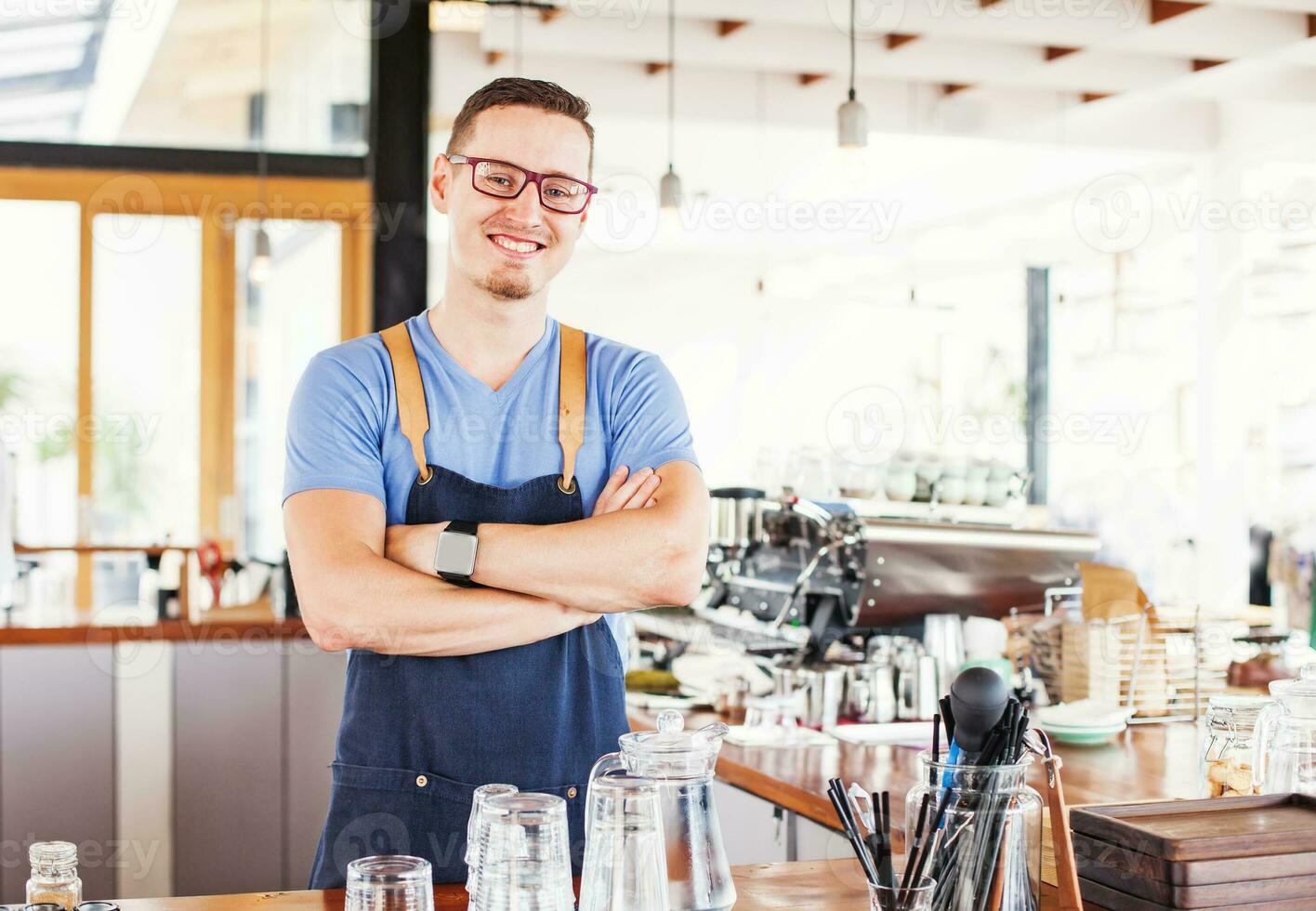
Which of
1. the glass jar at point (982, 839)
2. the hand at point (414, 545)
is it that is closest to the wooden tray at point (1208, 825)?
the glass jar at point (982, 839)

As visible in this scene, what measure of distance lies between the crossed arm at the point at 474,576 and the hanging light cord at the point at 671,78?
3.19 m

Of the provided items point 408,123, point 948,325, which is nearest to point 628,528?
point 408,123

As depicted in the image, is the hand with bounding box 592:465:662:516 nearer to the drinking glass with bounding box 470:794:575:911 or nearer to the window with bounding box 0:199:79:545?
the drinking glass with bounding box 470:794:575:911

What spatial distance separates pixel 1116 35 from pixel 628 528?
171 inches

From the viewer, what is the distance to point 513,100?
1946 millimetres

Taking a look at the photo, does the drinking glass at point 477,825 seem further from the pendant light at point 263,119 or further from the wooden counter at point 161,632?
the pendant light at point 263,119

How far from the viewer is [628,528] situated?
6.12ft

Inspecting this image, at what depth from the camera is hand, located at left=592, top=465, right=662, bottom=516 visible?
6.34 ft

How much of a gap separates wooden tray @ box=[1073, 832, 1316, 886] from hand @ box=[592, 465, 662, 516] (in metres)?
0.76

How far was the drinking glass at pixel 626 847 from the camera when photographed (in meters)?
1.25

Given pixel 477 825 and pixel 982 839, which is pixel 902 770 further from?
pixel 477 825

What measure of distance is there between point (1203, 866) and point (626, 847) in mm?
580

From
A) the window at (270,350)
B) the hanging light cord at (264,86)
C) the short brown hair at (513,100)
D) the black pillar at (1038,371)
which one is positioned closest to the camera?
the short brown hair at (513,100)

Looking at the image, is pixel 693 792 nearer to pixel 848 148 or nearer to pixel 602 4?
pixel 848 148
